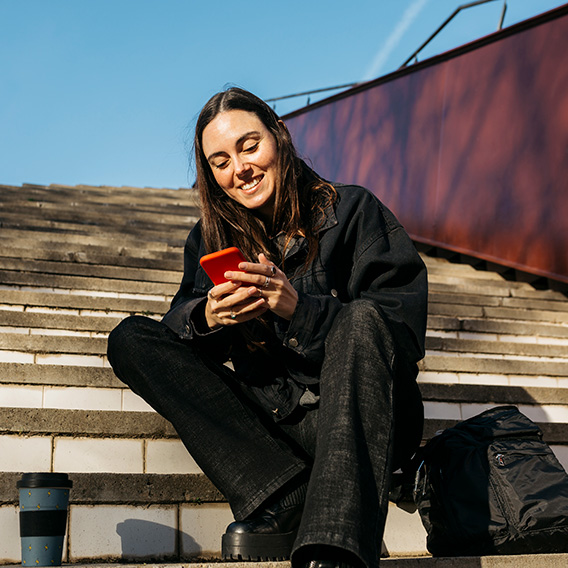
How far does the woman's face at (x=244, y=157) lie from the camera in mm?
2127

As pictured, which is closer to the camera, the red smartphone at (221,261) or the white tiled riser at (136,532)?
the red smartphone at (221,261)

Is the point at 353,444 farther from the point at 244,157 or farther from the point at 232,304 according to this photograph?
the point at 244,157

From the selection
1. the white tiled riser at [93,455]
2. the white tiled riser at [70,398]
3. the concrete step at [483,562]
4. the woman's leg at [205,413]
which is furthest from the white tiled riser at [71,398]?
the concrete step at [483,562]

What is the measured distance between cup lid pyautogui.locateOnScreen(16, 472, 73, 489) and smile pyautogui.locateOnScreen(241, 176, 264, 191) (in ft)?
3.19

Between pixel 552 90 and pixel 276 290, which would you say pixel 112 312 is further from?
pixel 552 90

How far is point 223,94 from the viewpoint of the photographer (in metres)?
2.22

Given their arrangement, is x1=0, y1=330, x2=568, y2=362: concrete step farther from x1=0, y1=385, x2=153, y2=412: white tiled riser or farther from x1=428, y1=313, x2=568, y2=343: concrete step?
x1=0, y1=385, x2=153, y2=412: white tiled riser

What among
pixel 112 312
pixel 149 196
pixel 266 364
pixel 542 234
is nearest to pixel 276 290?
pixel 266 364

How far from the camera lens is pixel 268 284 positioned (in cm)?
166

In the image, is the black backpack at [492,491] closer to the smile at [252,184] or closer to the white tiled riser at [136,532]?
the white tiled riser at [136,532]

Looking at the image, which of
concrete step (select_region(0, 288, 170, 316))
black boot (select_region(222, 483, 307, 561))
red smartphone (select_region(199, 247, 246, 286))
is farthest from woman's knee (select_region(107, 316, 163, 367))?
concrete step (select_region(0, 288, 170, 316))

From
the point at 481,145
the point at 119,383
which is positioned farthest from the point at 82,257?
the point at 481,145

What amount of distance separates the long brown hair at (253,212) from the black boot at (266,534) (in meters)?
0.66

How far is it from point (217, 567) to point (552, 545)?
80cm
